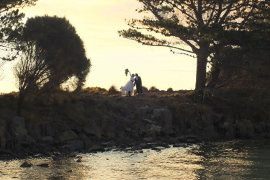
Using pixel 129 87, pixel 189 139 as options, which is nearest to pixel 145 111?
pixel 189 139

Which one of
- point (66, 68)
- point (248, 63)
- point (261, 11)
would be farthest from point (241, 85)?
point (66, 68)

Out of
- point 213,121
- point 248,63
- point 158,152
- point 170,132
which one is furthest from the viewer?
point 248,63

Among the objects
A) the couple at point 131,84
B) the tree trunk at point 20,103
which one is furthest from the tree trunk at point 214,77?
the tree trunk at point 20,103

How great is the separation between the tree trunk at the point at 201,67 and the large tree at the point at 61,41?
9.27m

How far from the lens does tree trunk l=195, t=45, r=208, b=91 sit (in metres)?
40.9

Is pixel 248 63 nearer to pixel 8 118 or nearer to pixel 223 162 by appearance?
pixel 223 162

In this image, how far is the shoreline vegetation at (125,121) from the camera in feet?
87.5

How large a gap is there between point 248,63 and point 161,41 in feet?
24.4

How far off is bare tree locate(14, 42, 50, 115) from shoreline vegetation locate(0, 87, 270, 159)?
0.80m

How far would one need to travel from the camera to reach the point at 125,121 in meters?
31.9

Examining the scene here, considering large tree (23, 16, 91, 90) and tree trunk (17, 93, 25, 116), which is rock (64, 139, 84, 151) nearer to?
tree trunk (17, 93, 25, 116)

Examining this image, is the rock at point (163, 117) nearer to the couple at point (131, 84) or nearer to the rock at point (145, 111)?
the rock at point (145, 111)

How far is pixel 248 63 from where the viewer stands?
3969 centimetres

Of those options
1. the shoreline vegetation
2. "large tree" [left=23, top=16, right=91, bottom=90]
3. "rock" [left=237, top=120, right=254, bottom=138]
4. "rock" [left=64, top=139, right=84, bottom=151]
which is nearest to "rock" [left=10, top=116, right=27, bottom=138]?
the shoreline vegetation
